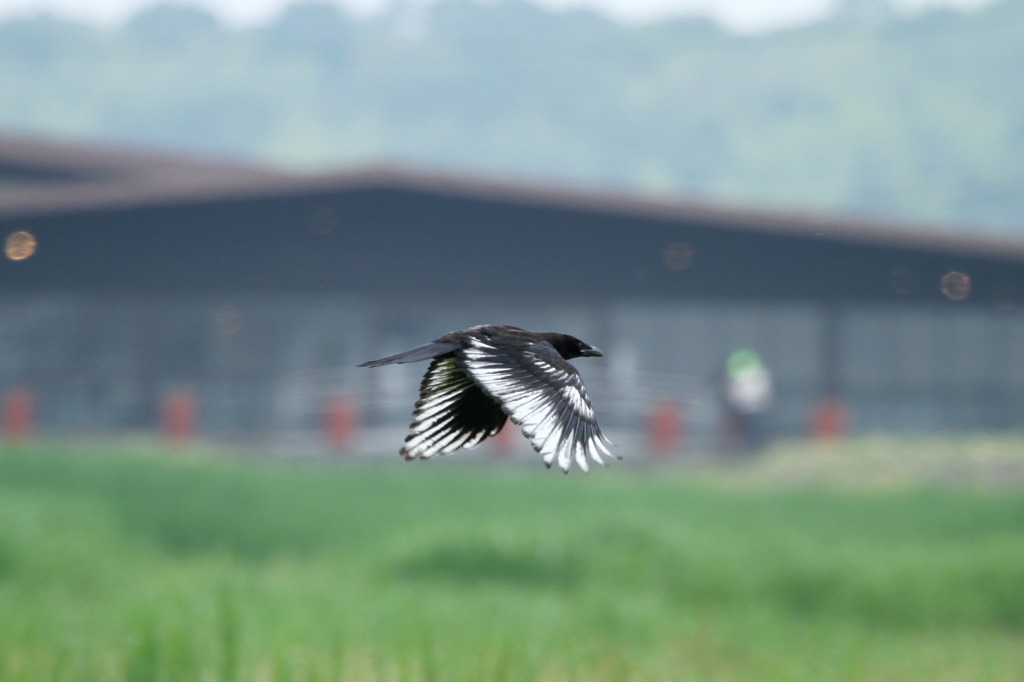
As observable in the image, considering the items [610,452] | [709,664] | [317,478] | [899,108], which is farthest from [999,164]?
[610,452]

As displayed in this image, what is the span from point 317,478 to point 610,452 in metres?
13.8

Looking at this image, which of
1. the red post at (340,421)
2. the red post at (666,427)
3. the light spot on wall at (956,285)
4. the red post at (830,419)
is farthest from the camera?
the light spot on wall at (956,285)

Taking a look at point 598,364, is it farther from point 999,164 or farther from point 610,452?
point 999,164

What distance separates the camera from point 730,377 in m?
20.4

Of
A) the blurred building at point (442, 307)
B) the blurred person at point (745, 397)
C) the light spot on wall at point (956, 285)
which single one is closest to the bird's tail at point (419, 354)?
→ the blurred building at point (442, 307)

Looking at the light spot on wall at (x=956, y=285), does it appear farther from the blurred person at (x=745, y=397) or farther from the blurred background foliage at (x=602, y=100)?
the blurred background foliage at (x=602, y=100)

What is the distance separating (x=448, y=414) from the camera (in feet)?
5.65

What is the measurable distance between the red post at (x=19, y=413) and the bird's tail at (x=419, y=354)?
18856mm

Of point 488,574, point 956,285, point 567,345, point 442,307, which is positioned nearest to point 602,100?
point 956,285

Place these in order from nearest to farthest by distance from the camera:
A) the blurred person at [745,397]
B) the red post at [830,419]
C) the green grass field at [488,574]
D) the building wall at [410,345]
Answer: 1. the green grass field at [488,574]
2. the red post at [830,419]
3. the blurred person at [745,397]
4. the building wall at [410,345]

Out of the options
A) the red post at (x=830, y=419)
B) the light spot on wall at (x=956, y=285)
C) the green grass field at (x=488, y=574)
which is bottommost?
the green grass field at (x=488, y=574)

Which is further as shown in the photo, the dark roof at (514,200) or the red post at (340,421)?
the red post at (340,421)

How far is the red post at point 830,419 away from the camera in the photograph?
19.8 m

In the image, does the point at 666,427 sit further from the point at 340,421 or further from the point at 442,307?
the point at 340,421
